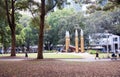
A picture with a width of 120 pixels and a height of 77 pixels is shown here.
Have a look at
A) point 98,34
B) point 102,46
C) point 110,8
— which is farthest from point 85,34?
point 110,8

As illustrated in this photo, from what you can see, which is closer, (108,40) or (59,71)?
(59,71)

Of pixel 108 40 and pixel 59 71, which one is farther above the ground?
pixel 59 71

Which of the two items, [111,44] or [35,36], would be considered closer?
[35,36]

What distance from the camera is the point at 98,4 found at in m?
36.7

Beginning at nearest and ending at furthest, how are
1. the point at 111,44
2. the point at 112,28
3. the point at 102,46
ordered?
the point at 112,28 → the point at 111,44 → the point at 102,46

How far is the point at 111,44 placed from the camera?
333 feet

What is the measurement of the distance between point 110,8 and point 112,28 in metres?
41.8

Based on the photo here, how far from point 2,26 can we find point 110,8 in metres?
28.7

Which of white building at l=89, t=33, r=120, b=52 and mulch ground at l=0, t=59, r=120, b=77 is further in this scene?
white building at l=89, t=33, r=120, b=52

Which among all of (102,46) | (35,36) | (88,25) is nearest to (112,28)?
(88,25)

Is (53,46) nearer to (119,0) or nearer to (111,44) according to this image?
(111,44)

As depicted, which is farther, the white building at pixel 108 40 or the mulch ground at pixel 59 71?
the white building at pixel 108 40

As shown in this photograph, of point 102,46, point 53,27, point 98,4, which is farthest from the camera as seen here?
point 102,46

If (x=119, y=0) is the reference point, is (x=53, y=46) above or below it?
below
